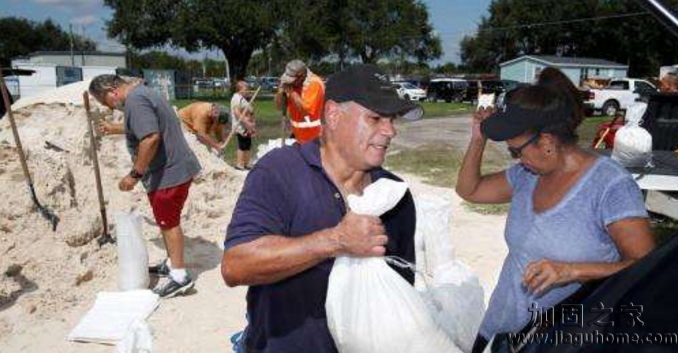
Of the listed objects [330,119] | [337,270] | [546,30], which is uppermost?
[546,30]

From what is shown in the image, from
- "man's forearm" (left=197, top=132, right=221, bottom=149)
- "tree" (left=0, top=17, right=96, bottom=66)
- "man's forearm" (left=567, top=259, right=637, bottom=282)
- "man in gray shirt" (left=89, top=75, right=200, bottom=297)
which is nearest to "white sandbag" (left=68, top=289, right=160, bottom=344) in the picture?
"man in gray shirt" (left=89, top=75, right=200, bottom=297)

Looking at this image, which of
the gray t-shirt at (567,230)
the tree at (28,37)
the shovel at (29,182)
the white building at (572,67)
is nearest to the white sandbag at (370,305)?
the gray t-shirt at (567,230)

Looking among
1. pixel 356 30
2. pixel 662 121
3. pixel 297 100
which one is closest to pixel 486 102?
pixel 297 100

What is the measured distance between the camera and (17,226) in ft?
18.3

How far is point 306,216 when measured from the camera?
6.25 ft

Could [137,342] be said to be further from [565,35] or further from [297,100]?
[565,35]

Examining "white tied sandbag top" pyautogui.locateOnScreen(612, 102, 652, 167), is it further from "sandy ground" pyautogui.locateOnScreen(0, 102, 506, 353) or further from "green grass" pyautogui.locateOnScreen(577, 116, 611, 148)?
"green grass" pyautogui.locateOnScreen(577, 116, 611, 148)

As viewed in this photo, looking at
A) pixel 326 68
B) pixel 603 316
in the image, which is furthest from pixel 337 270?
pixel 326 68

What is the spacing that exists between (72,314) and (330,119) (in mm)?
3767

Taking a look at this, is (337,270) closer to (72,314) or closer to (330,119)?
(330,119)

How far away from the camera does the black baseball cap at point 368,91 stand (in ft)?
6.50

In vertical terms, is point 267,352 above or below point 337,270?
below

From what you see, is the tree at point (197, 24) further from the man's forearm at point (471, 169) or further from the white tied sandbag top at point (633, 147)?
the man's forearm at point (471, 169)

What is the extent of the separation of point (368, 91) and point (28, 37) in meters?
100
